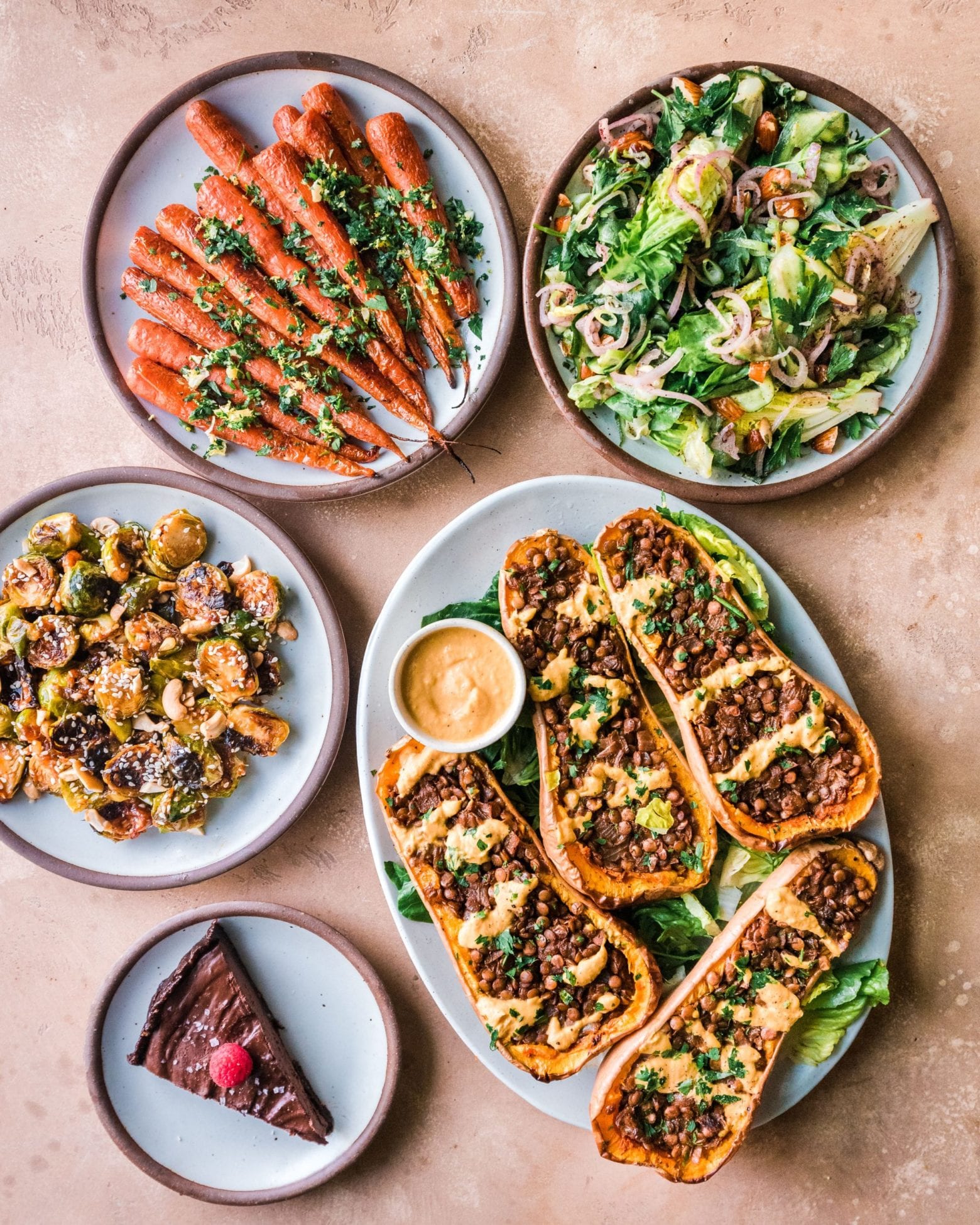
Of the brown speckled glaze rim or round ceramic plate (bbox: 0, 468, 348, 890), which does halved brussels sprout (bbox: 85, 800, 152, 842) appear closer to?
round ceramic plate (bbox: 0, 468, 348, 890)

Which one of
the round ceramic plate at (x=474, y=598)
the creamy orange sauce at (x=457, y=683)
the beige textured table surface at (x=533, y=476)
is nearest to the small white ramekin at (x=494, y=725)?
the creamy orange sauce at (x=457, y=683)

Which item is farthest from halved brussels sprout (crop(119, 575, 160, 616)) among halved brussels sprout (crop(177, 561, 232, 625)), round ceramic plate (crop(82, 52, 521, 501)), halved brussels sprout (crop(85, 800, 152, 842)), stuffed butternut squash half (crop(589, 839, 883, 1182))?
stuffed butternut squash half (crop(589, 839, 883, 1182))

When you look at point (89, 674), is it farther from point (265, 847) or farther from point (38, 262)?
point (38, 262)

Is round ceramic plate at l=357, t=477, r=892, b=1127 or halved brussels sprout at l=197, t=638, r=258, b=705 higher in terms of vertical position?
halved brussels sprout at l=197, t=638, r=258, b=705

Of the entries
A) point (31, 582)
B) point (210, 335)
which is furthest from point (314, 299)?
point (31, 582)

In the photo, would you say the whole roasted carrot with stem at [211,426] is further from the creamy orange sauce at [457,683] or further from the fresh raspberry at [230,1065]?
the fresh raspberry at [230,1065]

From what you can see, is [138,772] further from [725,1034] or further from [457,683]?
[725,1034]
